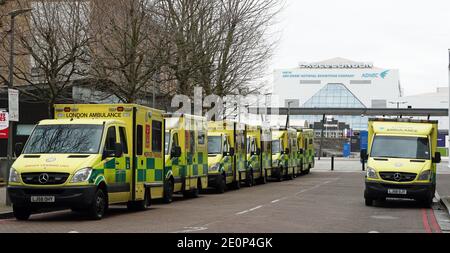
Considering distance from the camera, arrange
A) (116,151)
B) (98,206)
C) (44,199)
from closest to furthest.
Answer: (44,199) → (98,206) → (116,151)

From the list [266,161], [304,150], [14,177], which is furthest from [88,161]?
[304,150]

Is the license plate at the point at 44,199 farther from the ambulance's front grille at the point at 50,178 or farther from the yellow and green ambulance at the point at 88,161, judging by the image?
the ambulance's front grille at the point at 50,178

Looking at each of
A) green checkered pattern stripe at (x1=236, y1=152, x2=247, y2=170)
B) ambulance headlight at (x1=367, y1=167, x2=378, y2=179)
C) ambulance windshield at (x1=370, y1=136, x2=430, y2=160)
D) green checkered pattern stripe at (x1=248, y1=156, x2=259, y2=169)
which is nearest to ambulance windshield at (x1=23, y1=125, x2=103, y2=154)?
ambulance headlight at (x1=367, y1=167, x2=378, y2=179)

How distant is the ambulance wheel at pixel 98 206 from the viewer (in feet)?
55.4

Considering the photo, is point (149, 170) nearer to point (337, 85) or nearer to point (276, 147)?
point (276, 147)

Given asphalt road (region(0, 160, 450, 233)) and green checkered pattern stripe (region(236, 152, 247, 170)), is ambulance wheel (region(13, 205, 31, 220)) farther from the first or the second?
green checkered pattern stripe (region(236, 152, 247, 170))

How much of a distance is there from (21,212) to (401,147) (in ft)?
38.4

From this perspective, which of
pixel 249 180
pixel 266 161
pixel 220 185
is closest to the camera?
pixel 220 185

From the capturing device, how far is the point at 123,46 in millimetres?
29922

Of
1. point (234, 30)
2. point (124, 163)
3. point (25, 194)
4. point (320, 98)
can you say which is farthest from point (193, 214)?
point (320, 98)

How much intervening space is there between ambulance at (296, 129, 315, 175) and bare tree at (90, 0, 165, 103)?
18.2 meters

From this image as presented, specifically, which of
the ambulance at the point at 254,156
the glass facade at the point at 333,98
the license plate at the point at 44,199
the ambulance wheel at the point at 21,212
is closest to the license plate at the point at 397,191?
the license plate at the point at 44,199

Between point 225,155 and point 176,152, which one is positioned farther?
point 225,155

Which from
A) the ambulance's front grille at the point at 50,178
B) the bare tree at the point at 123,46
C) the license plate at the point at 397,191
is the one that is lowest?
the license plate at the point at 397,191
